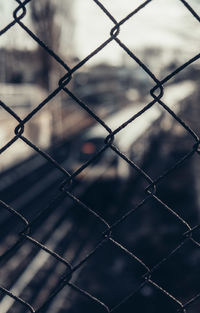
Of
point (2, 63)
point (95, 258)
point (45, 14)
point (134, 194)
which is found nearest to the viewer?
point (95, 258)

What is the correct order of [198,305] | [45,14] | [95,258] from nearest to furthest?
[198,305] → [95,258] → [45,14]

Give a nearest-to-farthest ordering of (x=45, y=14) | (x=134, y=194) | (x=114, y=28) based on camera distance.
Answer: (x=114, y=28) < (x=134, y=194) < (x=45, y=14)

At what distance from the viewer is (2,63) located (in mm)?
19141

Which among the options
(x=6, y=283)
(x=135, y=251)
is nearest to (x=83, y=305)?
(x=6, y=283)

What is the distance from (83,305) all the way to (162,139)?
14481 millimetres

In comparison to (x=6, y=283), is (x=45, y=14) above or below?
above

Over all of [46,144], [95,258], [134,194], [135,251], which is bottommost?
[95,258]

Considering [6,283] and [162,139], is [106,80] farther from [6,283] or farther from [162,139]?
[6,283]

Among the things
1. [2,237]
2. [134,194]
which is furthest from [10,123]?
[2,237]

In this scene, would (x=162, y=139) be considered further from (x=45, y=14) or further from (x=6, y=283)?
(x=6, y=283)

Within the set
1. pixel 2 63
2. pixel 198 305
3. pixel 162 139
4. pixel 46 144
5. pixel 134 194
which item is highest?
pixel 162 139

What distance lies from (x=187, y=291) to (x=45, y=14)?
10.5 meters

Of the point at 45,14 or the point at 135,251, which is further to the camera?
the point at 45,14

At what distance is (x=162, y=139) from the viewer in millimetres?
20203
